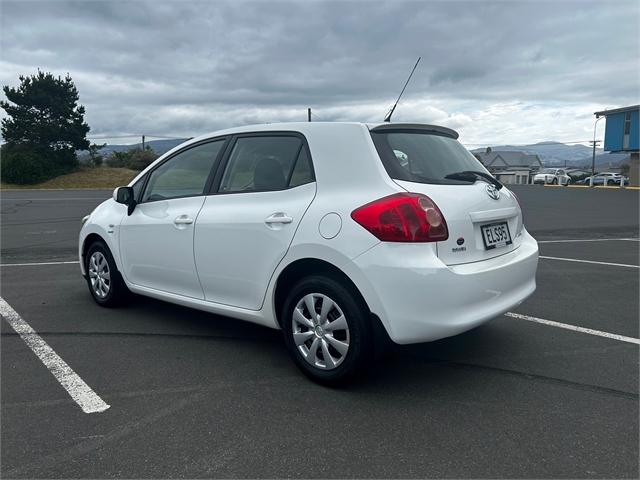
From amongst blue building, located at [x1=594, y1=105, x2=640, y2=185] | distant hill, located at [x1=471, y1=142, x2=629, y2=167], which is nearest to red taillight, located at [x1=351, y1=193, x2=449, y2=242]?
blue building, located at [x1=594, y1=105, x2=640, y2=185]

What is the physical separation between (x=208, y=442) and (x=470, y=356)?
6.87 feet

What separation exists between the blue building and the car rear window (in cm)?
4599

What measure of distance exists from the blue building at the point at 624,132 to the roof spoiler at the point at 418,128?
45.7 m

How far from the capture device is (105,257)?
211 inches

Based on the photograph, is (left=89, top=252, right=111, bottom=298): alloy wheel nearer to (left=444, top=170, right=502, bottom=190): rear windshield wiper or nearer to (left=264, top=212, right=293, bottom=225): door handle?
(left=264, top=212, right=293, bottom=225): door handle

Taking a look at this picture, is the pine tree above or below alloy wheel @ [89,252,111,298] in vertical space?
above

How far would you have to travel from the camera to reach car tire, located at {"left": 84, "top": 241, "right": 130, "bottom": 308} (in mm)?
5258

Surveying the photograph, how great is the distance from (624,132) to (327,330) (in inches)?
2052

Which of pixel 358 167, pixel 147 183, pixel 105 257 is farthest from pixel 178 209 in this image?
pixel 358 167

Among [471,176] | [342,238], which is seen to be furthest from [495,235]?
[342,238]

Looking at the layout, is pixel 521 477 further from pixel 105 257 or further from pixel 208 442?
pixel 105 257

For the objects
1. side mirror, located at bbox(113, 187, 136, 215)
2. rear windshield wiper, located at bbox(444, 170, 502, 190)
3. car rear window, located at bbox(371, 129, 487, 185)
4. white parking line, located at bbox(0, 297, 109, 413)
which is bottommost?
white parking line, located at bbox(0, 297, 109, 413)

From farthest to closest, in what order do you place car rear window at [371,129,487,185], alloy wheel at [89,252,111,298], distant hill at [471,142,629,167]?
distant hill at [471,142,629,167]
alloy wheel at [89,252,111,298]
car rear window at [371,129,487,185]

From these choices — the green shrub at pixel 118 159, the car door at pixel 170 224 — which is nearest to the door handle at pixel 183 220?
the car door at pixel 170 224
